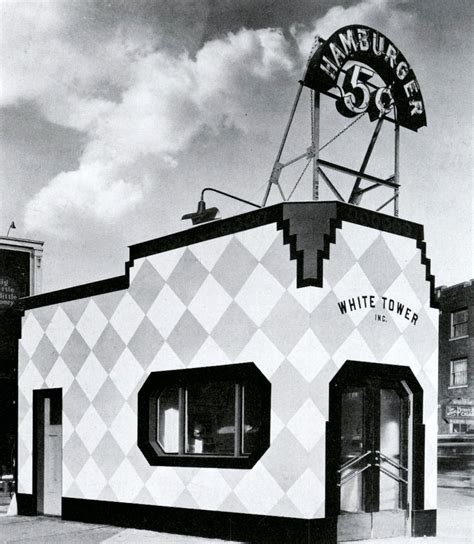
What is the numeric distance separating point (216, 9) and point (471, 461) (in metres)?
23.1

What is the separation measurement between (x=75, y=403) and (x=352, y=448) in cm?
593

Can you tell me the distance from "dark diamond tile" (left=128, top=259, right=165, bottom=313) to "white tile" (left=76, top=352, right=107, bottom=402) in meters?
1.62

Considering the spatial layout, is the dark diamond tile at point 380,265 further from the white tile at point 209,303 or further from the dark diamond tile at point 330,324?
the white tile at point 209,303

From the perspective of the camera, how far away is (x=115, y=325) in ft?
47.9

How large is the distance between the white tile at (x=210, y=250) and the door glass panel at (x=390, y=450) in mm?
3400

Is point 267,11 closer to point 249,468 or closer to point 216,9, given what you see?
point 216,9

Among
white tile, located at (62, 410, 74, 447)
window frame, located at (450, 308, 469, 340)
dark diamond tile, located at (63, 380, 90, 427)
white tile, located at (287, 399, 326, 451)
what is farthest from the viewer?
window frame, located at (450, 308, 469, 340)

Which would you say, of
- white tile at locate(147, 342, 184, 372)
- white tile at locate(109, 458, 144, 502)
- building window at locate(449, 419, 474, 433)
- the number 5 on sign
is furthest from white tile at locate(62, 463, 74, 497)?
building window at locate(449, 419, 474, 433)

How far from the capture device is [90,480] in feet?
48.3

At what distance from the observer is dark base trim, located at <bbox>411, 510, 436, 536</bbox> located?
12.4 m

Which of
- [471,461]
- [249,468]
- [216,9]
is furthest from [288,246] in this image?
[471,461]

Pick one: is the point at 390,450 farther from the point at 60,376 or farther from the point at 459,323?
the point at 459,323

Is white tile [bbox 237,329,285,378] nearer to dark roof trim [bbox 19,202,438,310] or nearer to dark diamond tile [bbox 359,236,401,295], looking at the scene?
dark roof trim [bbox 19,202,438,310]

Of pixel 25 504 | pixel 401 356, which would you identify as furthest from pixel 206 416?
pixel 25 504
